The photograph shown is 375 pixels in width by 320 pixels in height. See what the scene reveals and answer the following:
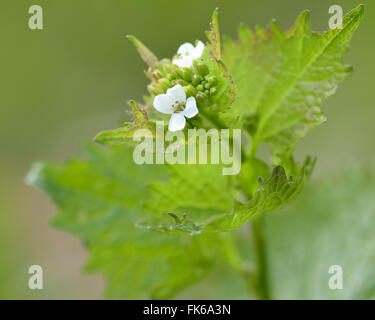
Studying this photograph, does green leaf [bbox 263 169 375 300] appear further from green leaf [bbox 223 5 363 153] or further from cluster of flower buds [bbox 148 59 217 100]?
cluster of flower buds [bbox 148 59 217 100]

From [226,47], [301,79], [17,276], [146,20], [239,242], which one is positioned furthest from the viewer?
[146,20]

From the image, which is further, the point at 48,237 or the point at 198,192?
the point at 48,237

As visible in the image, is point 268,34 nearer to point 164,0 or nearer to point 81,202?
point 81,202

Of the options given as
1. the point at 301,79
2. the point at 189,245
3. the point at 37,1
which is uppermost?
the point at 37,1

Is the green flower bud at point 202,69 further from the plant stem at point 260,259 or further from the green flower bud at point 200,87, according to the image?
the plant stem at point 260,259

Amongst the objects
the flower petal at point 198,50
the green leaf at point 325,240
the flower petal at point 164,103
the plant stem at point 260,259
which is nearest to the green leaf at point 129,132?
the flower petal at point 164,103

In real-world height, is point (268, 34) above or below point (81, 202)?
above


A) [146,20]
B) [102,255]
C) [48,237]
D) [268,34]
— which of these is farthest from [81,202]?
[146,20]

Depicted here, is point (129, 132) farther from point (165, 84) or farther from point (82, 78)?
point (82, 78)
